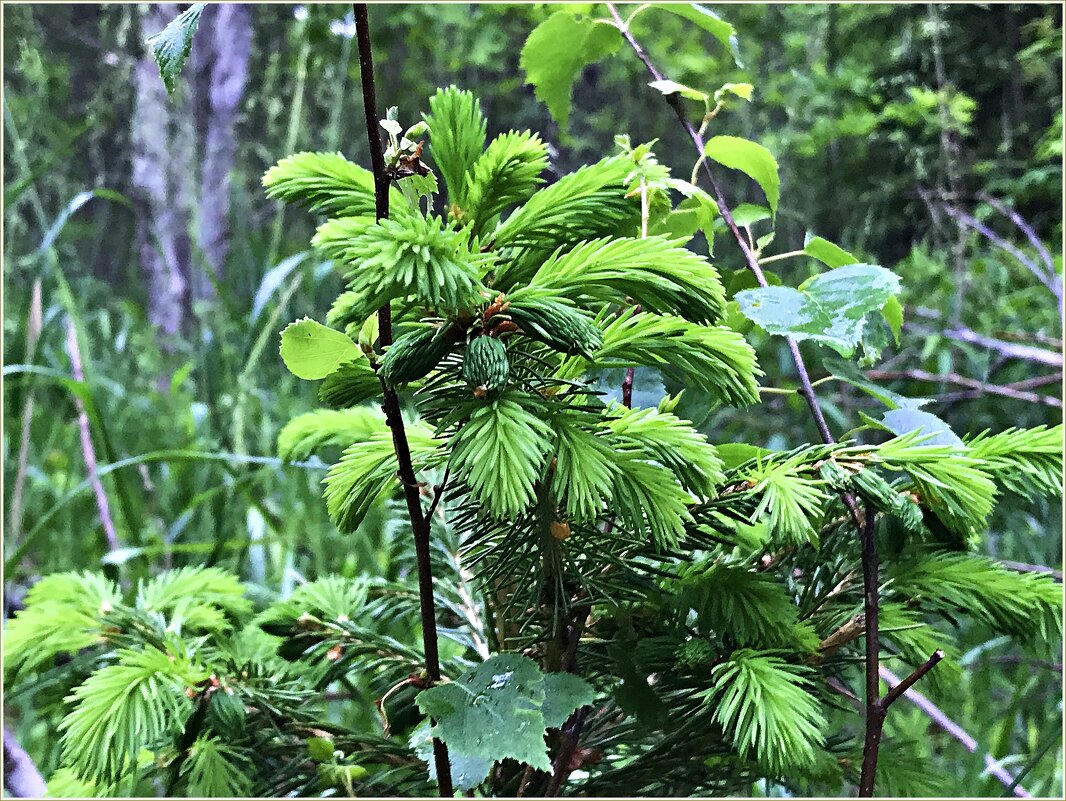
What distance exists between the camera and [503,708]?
0.24m

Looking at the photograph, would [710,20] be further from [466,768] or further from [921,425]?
[466,768]

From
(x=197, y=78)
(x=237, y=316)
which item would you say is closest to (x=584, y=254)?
(x=237, y=316)

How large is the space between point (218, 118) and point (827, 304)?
1817mm

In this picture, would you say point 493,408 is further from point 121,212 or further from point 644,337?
point 121,212

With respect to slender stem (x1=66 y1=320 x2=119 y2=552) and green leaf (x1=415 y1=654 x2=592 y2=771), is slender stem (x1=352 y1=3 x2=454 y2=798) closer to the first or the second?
green leaf (x1=415 y1=654 x2=592 y2=771)

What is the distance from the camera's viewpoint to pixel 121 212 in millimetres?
2541

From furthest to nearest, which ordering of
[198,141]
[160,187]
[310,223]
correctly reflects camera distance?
[310,223] → [160,187] → [198,141]

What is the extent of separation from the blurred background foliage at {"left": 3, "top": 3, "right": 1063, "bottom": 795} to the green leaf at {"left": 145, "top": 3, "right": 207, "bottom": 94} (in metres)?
0.49

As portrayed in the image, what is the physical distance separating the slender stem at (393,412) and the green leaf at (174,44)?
1.9 inches

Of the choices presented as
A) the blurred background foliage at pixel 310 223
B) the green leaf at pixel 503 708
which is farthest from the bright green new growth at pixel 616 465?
the blurred background foliage at pixel 310 223

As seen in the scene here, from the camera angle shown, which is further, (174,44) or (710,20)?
(710,20)

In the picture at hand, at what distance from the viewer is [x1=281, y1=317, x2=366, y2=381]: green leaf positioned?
22cm

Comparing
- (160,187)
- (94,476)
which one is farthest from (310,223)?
(94,476)

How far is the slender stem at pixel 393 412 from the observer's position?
22 centimetres
